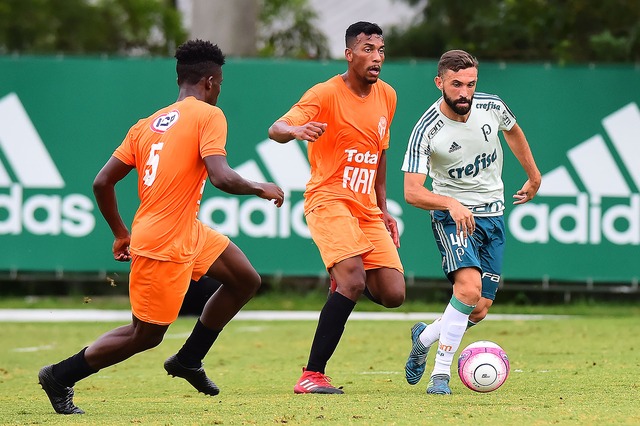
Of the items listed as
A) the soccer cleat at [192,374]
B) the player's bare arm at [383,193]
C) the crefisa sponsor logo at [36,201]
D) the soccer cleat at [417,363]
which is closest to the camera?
the soccer cleat at [192,374]

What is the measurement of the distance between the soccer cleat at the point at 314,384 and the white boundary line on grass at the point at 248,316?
692 cm

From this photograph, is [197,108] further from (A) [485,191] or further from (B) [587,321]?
(B) [587,321]

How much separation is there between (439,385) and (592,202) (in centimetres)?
776

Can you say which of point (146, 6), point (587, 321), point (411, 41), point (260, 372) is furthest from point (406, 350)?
point (146, 6)

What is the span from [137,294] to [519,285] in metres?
9.17

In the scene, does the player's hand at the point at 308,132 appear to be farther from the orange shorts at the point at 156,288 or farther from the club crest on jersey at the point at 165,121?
the orange shorts at the point at 156,288

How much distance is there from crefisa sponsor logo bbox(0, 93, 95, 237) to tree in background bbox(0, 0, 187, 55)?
32.2 ft

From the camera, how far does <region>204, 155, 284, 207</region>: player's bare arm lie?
731 centimetres

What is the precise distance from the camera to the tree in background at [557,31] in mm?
17000

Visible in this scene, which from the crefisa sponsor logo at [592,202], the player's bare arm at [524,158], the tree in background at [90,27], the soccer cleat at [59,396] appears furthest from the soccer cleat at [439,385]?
the tree in background at [90,27]

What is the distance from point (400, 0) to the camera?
22.3 metres

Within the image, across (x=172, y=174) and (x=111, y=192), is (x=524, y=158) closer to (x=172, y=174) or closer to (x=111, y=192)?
(x=172, y=174)

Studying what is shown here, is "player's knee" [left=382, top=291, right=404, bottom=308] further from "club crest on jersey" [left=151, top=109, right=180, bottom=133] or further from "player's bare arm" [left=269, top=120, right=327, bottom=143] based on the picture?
"club crest on jersey" [left=151, top=109, right=180, bottom=133]

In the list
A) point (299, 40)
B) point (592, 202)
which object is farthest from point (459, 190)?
point (299, 40)
